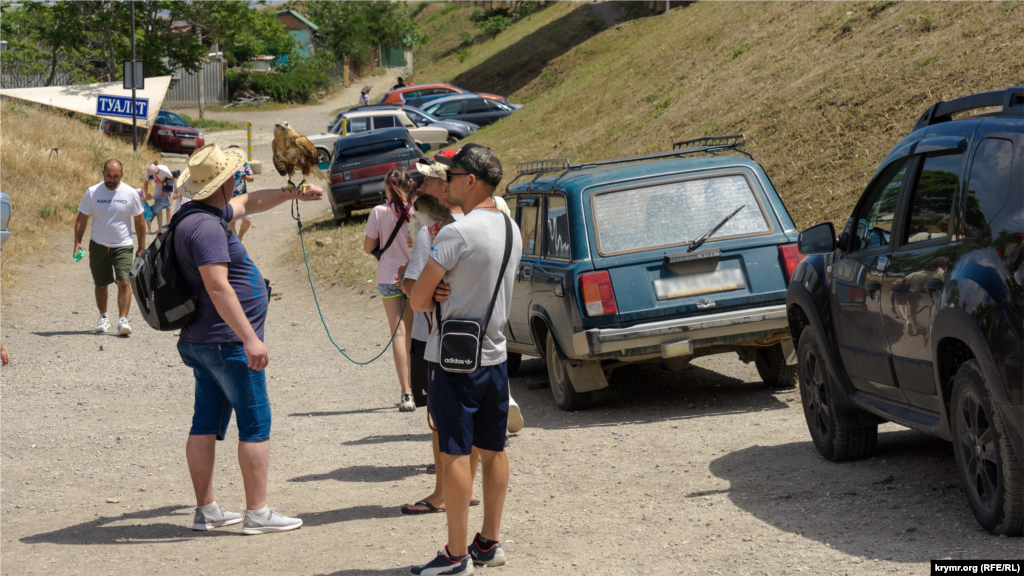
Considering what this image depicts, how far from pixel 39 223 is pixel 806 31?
15.7 metres

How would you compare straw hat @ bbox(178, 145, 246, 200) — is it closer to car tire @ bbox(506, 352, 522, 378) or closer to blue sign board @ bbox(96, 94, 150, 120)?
car tire @ bbox(506, 352, 522, 378)

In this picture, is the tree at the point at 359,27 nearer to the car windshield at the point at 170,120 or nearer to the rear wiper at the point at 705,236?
the car windshield at the point at 170,120

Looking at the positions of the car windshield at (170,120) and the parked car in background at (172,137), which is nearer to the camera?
the parked car in background at (172,137)

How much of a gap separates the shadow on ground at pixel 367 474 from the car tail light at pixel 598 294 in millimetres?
1732

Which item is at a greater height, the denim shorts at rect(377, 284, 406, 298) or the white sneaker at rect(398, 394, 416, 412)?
the denim shorts at rect(377, 284, 406, 298)

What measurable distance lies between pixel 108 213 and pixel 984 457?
10.6 m

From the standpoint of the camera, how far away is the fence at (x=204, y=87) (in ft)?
187

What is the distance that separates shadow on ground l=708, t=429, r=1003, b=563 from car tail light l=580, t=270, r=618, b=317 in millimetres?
1476

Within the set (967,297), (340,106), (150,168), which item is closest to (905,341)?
(967,297)

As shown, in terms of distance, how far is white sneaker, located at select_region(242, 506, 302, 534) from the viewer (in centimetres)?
543

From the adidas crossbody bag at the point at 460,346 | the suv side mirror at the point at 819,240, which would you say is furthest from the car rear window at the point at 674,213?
the adidas crossbody bag at the point at 460,346

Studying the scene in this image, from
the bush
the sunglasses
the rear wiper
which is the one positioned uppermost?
the bush

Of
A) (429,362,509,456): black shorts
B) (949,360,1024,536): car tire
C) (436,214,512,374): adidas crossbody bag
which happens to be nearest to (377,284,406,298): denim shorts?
(429,362,509,456): black shorts

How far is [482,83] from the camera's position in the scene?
147ft
